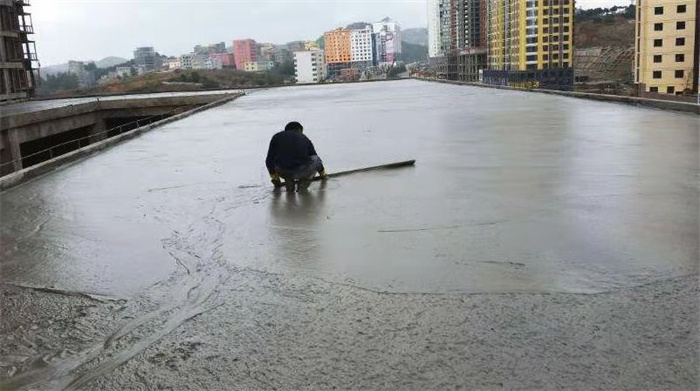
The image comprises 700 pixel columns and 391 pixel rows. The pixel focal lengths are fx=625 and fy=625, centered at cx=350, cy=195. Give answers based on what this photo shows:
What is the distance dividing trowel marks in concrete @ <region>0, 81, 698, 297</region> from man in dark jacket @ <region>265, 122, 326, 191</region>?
0.24 meters

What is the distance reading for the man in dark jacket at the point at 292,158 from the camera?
7.55m

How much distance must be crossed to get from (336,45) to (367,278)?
547ft

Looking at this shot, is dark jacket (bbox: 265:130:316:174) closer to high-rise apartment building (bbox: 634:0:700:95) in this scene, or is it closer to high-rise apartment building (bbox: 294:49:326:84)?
high-rise apartment building (bbox: 634:0:700:95)

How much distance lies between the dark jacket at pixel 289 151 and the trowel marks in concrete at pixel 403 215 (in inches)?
15.2

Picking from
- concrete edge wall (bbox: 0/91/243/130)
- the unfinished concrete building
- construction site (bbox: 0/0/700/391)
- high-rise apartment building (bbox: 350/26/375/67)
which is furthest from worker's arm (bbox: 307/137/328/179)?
high-rise apartment building (bbox: 350/26/375/67)

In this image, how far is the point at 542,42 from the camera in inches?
3607

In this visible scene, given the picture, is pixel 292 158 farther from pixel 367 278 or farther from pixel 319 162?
pixel 367 278

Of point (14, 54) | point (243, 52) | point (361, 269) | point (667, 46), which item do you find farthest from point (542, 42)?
point (243, 52)

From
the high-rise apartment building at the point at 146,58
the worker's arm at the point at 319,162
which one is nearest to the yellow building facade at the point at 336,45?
the high-rise apartment building at the point at 146,58

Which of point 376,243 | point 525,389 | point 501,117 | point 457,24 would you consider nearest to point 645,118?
point 501,117

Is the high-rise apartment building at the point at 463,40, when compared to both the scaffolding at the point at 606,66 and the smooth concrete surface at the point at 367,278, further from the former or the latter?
the smooth concrete surface at the point at 367,278

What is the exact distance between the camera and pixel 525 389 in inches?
115

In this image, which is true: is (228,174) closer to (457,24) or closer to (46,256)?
(46,256)

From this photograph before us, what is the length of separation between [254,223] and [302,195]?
4.34 feet
